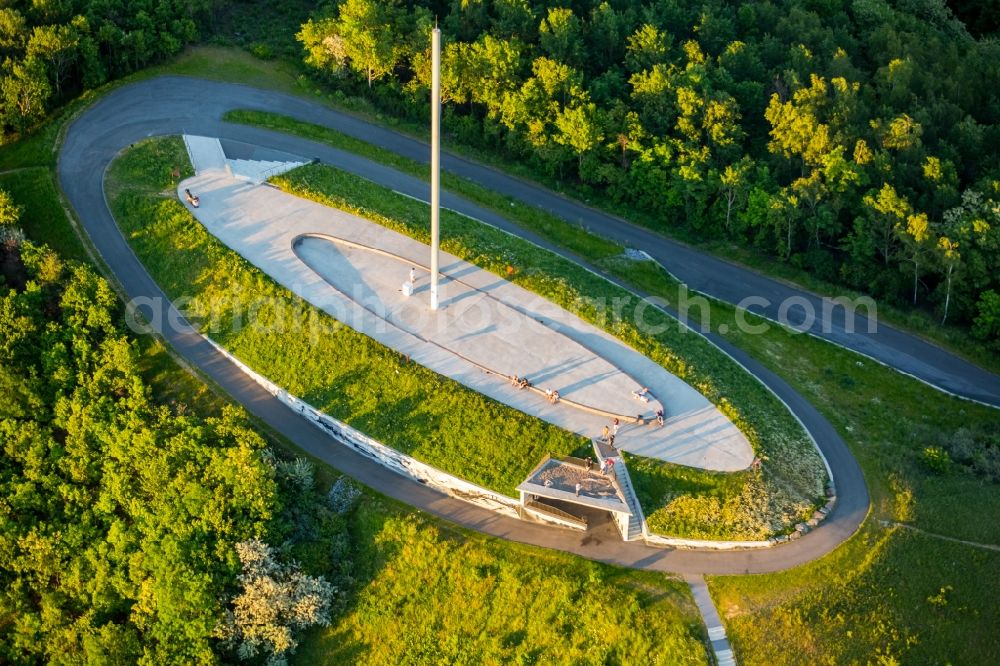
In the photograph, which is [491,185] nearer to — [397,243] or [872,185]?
[397,243]

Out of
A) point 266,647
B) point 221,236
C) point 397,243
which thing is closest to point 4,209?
point 221,236

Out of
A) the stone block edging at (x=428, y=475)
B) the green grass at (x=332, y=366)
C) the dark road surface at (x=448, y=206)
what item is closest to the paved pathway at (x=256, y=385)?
the dark road surface at (x=448, y=206)

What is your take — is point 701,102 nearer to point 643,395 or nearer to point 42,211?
point 643,395

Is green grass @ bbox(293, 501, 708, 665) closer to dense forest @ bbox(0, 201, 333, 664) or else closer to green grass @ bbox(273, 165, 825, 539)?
dense forest @ bbox(0, 201, 333, 664)

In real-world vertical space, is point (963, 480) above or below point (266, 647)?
above

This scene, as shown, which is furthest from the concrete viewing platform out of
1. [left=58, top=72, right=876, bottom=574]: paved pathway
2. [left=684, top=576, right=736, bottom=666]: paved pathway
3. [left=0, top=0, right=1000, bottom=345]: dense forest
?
[left=0, top=0, right=1000, bottom=345]: dense forest

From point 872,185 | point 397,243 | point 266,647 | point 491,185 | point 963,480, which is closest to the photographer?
point 266,647
